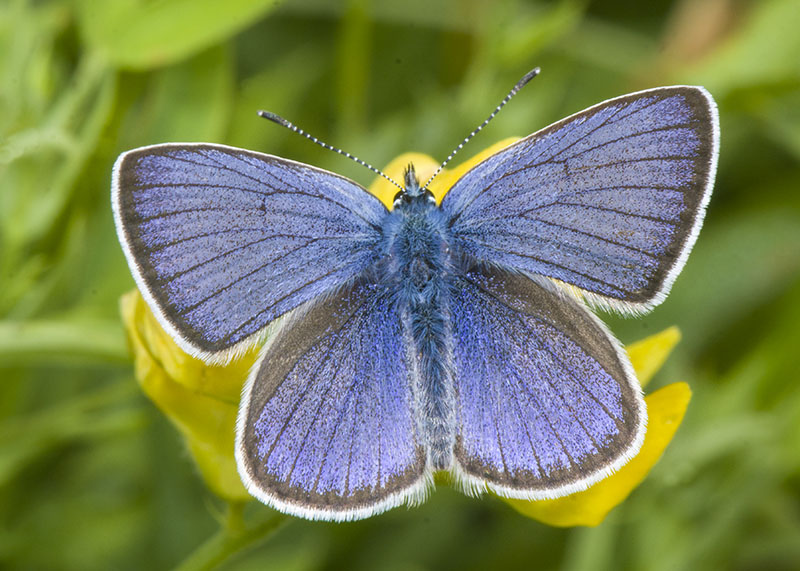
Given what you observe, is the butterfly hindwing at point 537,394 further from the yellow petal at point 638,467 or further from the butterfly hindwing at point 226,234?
the butterfly hindwing at point 226,234

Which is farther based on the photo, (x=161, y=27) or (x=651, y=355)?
(x=161, y=27)

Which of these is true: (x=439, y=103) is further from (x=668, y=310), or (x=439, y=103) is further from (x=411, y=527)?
(x=411, y=527)

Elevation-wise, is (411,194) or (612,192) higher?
(612,192)

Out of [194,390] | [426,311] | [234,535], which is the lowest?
[234,535]

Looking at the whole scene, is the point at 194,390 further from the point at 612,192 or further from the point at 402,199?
the point at 612,192

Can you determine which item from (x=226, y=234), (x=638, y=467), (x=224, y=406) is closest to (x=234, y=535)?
(x=224, y=406)

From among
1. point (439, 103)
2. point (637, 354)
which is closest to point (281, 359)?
point (637, 354)
